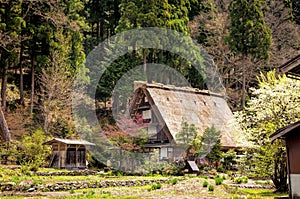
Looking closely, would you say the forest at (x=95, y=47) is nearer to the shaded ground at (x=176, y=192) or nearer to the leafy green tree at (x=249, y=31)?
the leafy green tree at (x=249, y=31)

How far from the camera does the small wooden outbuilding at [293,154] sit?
10.2 metres

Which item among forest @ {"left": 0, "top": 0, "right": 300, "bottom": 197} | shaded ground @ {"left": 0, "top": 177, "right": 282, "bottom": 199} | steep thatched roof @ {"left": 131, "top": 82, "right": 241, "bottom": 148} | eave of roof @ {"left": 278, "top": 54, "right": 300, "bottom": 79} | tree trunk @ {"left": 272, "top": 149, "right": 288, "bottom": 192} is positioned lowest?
shaded ground @ {"left": 0, "top": 177, "right": 282, "bottom": 199}

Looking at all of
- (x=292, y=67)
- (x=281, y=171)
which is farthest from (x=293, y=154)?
(x=281, y=171)

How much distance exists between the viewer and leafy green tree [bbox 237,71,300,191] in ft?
47.5

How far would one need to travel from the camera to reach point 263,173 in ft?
49.4

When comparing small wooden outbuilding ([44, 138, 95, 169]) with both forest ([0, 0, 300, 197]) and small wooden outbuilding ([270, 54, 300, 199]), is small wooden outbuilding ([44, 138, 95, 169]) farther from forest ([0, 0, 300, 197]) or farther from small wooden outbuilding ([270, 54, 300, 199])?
small wooden outbuilding ([270, 54, 300, 199])

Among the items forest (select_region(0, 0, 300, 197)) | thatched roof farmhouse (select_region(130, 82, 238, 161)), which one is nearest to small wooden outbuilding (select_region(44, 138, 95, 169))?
forest (select_region(0, 0, 300, 197))

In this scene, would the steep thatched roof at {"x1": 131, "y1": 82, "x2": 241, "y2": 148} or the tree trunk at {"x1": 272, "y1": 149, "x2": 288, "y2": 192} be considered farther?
the steep thatched roof at {"x1": 131, "y1": 82, "x2": 241, "y2": 148}

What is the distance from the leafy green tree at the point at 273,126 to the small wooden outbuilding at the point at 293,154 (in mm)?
3564

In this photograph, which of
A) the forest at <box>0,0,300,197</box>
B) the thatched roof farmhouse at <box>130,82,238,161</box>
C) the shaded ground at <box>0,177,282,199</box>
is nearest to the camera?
the shaded ground at <box>0,177,282,199</box>

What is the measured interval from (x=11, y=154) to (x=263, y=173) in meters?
16.0

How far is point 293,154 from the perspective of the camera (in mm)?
10461

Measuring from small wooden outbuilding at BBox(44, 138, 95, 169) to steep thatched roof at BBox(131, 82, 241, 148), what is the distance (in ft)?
17.7

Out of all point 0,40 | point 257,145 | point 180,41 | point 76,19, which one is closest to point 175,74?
point 180,41
